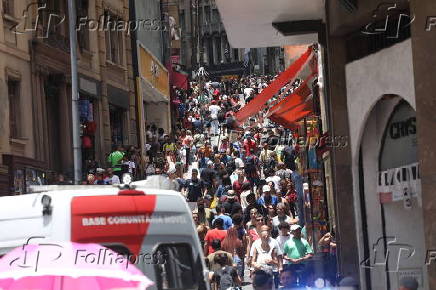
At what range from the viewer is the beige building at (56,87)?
27844 millimetres

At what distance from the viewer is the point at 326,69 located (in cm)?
1814

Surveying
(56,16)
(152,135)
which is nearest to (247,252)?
(56,16)

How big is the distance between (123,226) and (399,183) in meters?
5.36

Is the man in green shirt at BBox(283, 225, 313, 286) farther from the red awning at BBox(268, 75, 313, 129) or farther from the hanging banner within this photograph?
the red awning at BBox(268, 75, 313, 129)

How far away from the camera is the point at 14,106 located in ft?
93.8

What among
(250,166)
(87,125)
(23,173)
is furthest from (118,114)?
(23,173)

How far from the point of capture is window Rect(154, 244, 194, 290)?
1043 cm

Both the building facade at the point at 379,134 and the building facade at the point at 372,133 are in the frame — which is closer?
the building facade at the point at 379,134

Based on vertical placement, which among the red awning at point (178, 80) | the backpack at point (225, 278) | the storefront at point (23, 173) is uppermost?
the red awning at point (178, 80)

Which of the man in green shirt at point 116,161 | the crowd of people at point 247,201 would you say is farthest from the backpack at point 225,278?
the man in green shirt at point 116,161

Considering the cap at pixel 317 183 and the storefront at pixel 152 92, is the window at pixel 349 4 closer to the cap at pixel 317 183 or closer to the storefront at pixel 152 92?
the cap at pixel 317 183

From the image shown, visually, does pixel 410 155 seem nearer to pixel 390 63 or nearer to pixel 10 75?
pixel 390 63

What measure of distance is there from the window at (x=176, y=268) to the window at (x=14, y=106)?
18.3 metres

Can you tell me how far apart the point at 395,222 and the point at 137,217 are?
6.05m
